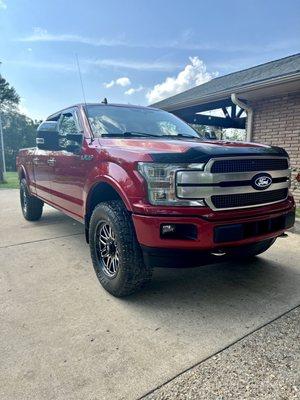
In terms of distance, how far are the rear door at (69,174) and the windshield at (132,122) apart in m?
0.26

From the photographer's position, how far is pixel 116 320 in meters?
2.53

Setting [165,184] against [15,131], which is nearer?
[165,184]

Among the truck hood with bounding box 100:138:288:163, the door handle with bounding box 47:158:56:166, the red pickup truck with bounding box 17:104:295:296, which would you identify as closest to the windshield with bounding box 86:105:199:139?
the red pickup truck with bounding box 17:104:295:296

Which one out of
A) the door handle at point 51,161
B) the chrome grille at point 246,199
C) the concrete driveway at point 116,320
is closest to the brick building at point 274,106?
the concrete driveway at point 116,320

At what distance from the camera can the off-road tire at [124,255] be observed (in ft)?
8.58

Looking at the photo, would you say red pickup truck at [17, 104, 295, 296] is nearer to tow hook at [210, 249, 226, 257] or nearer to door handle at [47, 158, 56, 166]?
tow hook at [210, 249, 226, 257]

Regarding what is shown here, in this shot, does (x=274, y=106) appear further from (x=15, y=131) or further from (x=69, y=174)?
(x=15, y=131)

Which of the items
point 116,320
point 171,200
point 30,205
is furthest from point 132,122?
point 30,205

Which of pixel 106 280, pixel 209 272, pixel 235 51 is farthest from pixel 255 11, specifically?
pixel 106 280

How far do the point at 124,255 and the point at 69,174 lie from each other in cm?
159

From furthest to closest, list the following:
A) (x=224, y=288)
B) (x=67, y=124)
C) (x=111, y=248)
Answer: (x=67, y=124) < (x=224, y=288) < (x=111, y=248)

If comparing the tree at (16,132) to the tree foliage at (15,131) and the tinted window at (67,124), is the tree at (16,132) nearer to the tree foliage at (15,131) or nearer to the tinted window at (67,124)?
the tree foliage at (15,131)

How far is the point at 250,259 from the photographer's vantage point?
12.2 feet

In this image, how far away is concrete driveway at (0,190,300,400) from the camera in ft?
6.20
